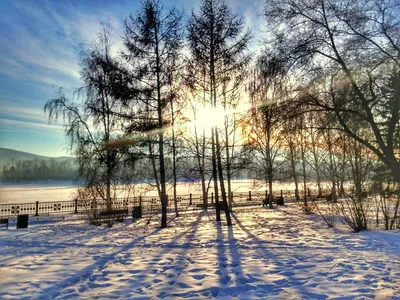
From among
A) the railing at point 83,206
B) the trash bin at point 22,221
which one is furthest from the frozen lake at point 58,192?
the trash bin at point 22,221

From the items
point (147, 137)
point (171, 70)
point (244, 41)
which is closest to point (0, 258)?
point (147, 137)

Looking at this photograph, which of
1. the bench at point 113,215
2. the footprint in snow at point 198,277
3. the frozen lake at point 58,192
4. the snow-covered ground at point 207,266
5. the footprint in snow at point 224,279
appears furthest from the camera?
the frozen lake at point 58,192

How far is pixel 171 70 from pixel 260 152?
1120 cm

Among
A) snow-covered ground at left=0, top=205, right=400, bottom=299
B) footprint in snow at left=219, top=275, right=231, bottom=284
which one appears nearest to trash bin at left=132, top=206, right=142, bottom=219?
snow-covered ground at left=0, top=205, right=400, bottom=299

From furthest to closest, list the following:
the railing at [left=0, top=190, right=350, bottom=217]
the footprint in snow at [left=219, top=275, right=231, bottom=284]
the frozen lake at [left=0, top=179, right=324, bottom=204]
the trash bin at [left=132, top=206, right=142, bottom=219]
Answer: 1. the frozen lake at [left=0, top=179, right=324, bottom=204]
2. the railing at [left=0, top=190, right=350, bottom=217]
3. the trash bin at [left=132, top=206, right=142, bottom=219]
4. the footprint in snow at [left=219, top=275, right=231, bottom=284]

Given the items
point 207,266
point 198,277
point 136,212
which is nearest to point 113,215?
point 136,212

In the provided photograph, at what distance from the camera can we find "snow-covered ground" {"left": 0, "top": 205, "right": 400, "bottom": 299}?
4.52 metres

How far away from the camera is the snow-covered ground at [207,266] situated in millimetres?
4520

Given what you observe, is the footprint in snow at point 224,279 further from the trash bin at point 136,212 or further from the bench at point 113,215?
the trash bin at point 136,212

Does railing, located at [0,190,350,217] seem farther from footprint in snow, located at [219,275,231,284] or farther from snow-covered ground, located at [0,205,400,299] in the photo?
footprint in snow, located at [219,275,231,284]

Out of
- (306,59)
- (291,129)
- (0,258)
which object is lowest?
(0,258)

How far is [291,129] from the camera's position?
1027cm

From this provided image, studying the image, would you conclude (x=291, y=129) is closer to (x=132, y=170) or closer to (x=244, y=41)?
(x=244, y=41)

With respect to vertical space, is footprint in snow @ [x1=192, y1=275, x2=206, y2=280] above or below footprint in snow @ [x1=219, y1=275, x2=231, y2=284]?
below
